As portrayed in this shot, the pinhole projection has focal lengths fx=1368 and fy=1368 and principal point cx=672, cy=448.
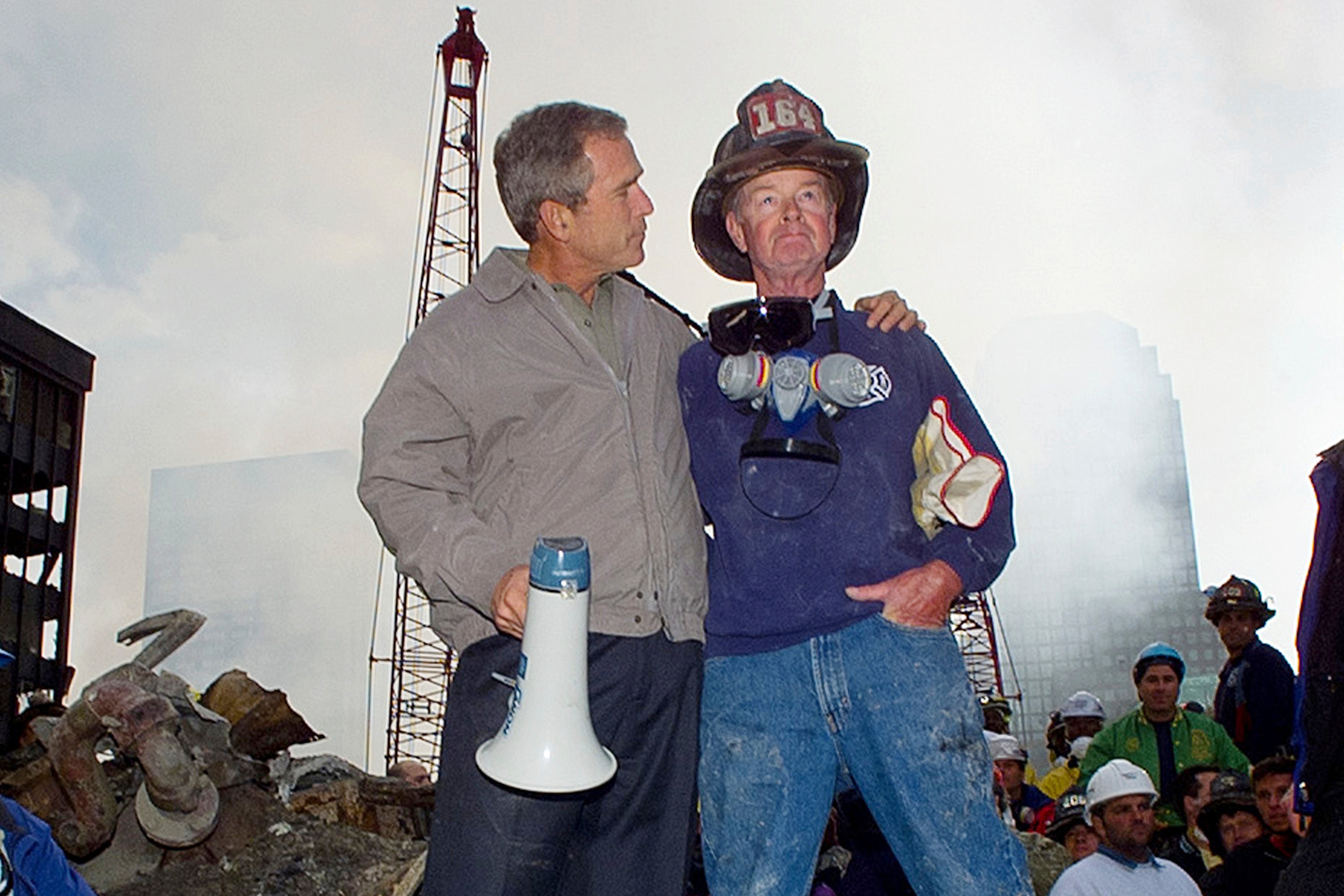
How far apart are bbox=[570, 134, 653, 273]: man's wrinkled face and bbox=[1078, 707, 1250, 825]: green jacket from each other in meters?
4.80

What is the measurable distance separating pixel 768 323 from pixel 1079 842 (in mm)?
5196

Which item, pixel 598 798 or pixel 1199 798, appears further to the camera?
pixel 1199 798

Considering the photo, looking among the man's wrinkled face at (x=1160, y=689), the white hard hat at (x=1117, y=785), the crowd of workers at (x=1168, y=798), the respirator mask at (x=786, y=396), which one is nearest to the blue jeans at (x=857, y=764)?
the respirator mask at (x=786, y=396)

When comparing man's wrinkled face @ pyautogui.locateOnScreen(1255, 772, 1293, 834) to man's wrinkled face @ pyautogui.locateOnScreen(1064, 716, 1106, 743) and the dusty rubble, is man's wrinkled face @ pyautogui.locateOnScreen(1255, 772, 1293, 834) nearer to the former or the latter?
man's wrinkled face @ pyautogui.locateOnScreen(1064, 716, 1106, 743)

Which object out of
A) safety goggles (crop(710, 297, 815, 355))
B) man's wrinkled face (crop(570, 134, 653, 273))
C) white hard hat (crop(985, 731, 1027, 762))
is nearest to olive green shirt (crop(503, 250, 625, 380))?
man's wrinkled face (crop(570, 134, 653, 273))

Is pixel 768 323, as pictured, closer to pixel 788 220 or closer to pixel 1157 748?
pixel 788 220

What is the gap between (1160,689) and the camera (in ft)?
22.5

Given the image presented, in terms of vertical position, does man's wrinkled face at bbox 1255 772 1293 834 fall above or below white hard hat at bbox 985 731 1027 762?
below

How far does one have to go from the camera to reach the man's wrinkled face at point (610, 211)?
9.21ft

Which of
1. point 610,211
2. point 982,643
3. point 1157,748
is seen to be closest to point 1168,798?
point 1157,748

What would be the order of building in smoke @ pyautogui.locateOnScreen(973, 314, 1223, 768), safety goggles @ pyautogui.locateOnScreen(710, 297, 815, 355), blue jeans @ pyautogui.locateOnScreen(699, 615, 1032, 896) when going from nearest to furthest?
blue jeans @ pyautogui.locateOnScreen(699, 615, 1032, 896) < safety goggles @ pyautogui.locateOnScreen(710, 297, 815, 355) < building in smoke @ pyautogui.locateOnScreen(973, 314, 1223, 768)

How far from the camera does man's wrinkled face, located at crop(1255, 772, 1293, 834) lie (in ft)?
18.5

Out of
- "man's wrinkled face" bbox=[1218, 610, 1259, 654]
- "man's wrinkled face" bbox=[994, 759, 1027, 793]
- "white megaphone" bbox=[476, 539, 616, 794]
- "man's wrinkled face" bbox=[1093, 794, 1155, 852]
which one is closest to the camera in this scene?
"white megaphone" bbox=[476, 539, 616, 794]

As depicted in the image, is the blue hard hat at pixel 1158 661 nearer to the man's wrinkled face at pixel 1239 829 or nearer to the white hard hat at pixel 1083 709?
the man's wrinkled face at pixel 1239 829
